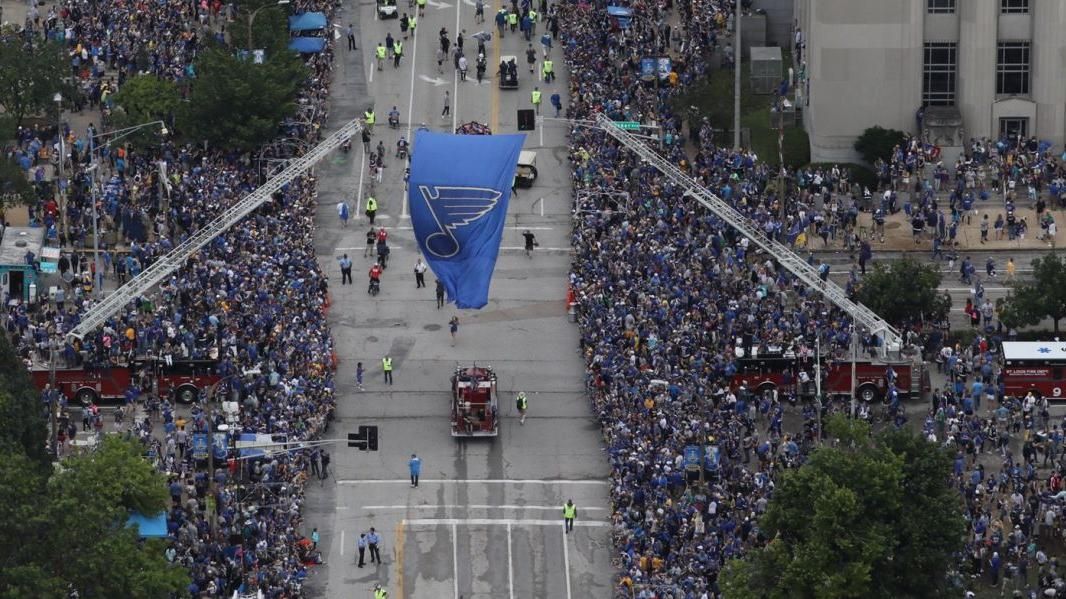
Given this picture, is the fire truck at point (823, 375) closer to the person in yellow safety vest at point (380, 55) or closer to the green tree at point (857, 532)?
the green tree at point (857, 532)

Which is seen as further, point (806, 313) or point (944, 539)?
point (806, 313)

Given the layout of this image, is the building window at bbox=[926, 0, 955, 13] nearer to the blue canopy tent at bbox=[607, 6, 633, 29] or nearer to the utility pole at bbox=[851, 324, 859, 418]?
the blue canopy tent at bbox=[607, 6, 633, 29]

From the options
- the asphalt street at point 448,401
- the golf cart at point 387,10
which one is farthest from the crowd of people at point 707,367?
→ the golf cart at point 387,10

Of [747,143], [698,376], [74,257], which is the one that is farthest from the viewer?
[747,143]

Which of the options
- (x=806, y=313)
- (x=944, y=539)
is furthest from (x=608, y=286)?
(x=944, y=539)

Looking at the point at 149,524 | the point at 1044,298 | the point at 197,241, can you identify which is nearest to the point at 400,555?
the point at 149,524

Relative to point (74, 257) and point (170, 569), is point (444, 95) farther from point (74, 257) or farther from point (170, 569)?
point (170, 569)
